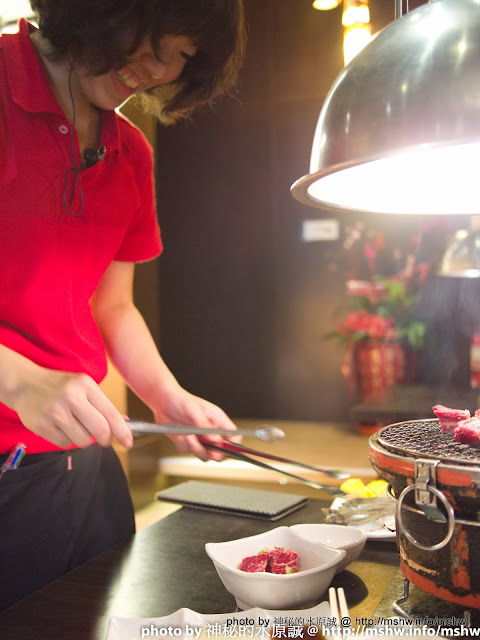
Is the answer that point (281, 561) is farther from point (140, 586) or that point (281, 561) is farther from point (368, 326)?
point (368, 326)

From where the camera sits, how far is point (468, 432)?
1166 millimetres

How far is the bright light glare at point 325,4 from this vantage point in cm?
459

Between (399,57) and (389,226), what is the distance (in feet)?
13.3

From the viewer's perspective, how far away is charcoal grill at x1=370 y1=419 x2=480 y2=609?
0.98m

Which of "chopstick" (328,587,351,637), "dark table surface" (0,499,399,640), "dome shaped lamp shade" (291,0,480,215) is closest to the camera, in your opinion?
"dome shaped lamp shade" (291,0,480,215)

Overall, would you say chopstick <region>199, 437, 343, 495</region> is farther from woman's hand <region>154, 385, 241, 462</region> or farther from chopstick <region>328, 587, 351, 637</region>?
chopstick <region>328, 587, 351, 637</region>

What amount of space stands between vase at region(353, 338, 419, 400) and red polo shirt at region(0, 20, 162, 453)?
2759 millimetres

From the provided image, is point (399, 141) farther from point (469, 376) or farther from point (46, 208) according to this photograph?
point (469, 376)

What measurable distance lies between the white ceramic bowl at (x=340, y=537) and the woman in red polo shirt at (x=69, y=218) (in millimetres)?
327

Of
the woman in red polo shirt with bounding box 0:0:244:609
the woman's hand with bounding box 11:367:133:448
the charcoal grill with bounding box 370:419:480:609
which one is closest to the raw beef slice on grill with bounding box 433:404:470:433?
the charcoal grill with bounding box 370:419:480:609

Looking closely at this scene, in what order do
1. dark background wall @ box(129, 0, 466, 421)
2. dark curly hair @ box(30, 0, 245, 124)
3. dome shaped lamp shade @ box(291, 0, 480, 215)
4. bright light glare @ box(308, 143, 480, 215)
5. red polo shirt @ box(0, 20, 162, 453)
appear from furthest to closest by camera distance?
dark background wall @ box(129, 0, 466, 421)
red polo shirt @ box(0, 20, 162, 453)
dark curly hair @ box(30, 0, 245, 124)
bright light glare @ box(308, 143, 480, 215)
dome shaped lamp shade @ box(291, 0, 480, 215)

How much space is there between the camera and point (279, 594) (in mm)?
1060

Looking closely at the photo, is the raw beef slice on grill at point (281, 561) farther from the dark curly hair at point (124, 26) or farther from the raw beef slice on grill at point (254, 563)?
the dark curly hair at point (124, 26)

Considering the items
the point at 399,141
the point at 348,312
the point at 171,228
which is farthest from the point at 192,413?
the point at 171,228
